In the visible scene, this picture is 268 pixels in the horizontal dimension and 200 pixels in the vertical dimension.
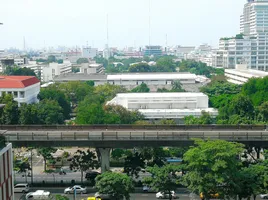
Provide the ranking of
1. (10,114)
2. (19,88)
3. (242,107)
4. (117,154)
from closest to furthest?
1. (117,154)
2. (10,114)
3. (242,107)
4. (19,88)

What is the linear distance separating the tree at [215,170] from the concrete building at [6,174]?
8.60 meters

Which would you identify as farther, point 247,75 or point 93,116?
point 247,75

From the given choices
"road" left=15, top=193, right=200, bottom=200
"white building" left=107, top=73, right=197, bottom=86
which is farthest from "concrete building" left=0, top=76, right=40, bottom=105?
"white building" left=107, top=73, right=197, bottom=86

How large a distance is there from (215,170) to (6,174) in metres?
9.58

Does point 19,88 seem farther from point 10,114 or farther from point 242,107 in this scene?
point 242,107

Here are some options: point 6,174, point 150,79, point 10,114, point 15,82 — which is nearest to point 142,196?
point 6,174

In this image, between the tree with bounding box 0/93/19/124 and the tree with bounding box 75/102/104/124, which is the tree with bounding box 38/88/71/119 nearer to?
the tree with bounding box 0/93/19/124

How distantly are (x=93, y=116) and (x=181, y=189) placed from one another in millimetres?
15831

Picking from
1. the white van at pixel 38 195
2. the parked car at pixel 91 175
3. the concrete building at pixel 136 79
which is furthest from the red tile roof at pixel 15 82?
the concrete building at pixel 136 79

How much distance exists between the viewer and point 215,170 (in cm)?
2198

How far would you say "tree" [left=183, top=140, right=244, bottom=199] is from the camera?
22188 mm

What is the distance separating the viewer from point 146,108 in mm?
57938

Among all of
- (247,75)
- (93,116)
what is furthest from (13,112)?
(247,75)

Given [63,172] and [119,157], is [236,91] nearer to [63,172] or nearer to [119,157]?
[119,157]
